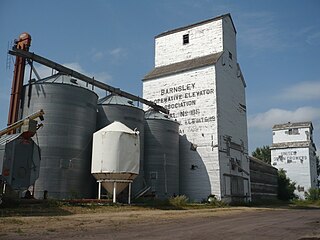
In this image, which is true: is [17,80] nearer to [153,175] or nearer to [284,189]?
[153,175]

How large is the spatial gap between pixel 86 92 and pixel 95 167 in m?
6.17

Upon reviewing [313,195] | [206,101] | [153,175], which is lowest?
[313,195]

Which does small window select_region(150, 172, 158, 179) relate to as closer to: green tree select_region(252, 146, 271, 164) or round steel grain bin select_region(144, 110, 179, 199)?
round steel grain bin select_region(144, 110, 179, 199)

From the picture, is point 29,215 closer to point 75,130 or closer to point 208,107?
point 75,130

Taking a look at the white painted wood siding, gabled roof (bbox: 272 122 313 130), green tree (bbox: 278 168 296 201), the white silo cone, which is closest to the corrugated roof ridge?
gabled roof (bbox: 272 122 313 130)

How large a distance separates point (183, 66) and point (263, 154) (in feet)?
202

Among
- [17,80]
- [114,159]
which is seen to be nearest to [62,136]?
[114,159]

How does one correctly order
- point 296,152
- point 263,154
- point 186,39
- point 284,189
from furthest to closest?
point 263,154 → point 296,152 → point 284,189 → point 186,39

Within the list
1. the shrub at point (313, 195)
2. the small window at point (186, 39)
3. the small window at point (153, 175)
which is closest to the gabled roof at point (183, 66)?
the small window at point (186, 39)

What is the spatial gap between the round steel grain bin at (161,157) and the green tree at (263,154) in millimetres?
64600

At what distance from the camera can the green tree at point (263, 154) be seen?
9522cm

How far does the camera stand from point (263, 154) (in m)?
96.2

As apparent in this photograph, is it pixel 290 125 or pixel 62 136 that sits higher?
pixel 290 125

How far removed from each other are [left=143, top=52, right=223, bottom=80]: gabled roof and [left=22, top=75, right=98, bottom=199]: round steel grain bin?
1716 cm
